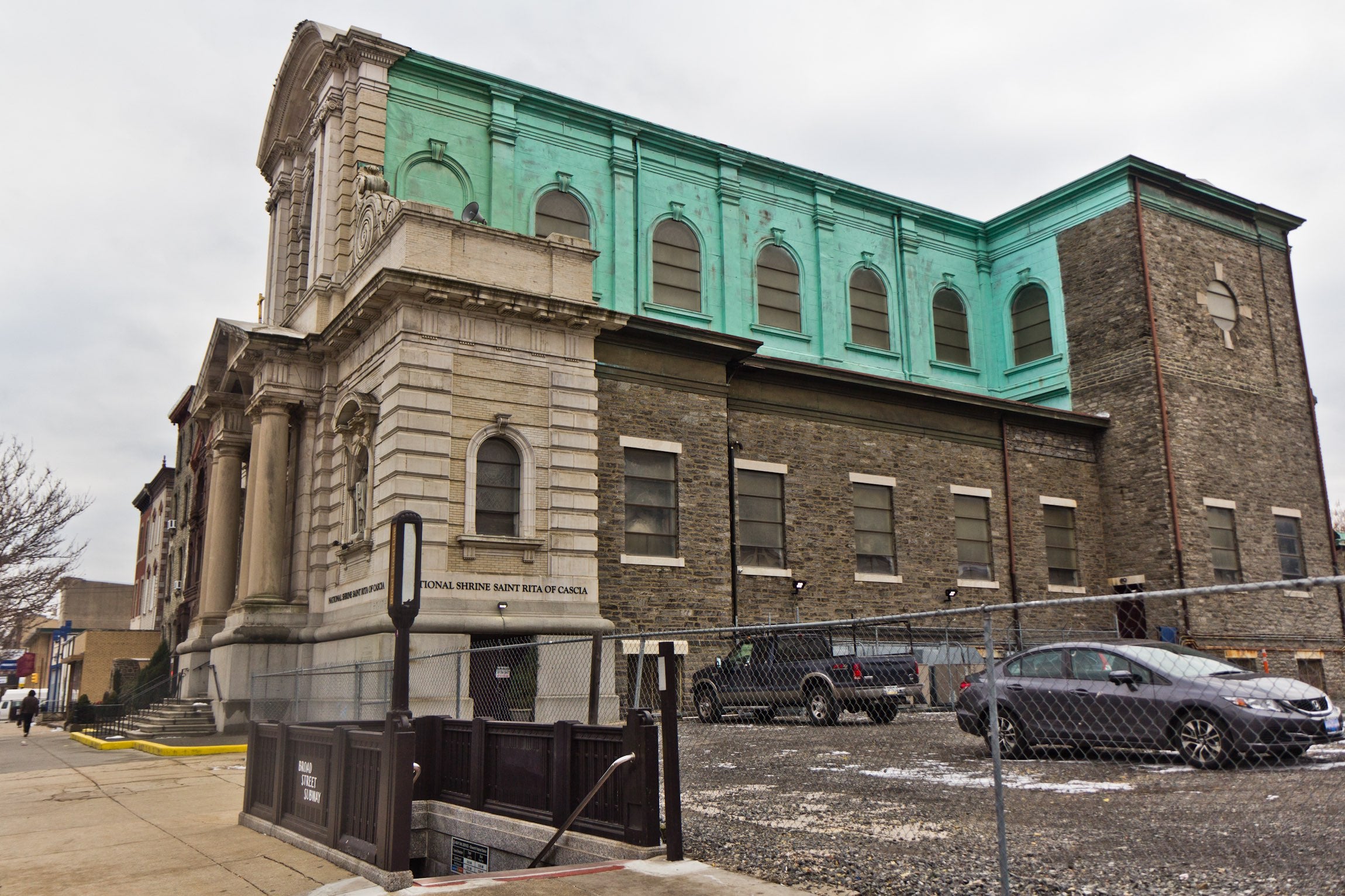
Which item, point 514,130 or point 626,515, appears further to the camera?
point 514,130

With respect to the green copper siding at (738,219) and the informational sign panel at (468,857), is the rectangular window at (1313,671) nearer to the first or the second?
the green copper siding at (738,219)

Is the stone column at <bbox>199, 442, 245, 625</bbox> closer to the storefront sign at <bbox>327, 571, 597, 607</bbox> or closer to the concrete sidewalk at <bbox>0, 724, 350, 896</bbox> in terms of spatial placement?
the storefront sign at <bbox>327, 571, 597, 607</bbox>

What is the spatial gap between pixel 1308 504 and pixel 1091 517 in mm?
8104

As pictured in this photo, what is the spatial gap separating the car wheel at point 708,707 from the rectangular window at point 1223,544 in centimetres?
2140

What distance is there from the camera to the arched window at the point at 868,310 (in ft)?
108

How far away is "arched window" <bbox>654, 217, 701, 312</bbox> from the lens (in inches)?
1160

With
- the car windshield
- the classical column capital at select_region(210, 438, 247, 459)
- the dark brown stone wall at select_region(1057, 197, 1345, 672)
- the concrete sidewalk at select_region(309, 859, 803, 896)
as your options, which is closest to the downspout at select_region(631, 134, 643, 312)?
the classical column capital at select_region(210, 438, 247, 459)

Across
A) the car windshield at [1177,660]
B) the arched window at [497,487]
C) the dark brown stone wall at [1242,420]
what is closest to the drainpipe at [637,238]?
the arched window at [497,487]

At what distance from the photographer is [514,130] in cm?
2762

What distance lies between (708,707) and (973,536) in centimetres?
1732

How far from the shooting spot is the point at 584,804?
8398 mm

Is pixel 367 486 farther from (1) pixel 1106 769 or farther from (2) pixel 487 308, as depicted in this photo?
(1) pixel 1106 769

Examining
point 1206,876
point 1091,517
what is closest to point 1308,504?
point 1091,517

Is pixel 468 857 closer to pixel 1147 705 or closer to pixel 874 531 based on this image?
pixel 1147 705
